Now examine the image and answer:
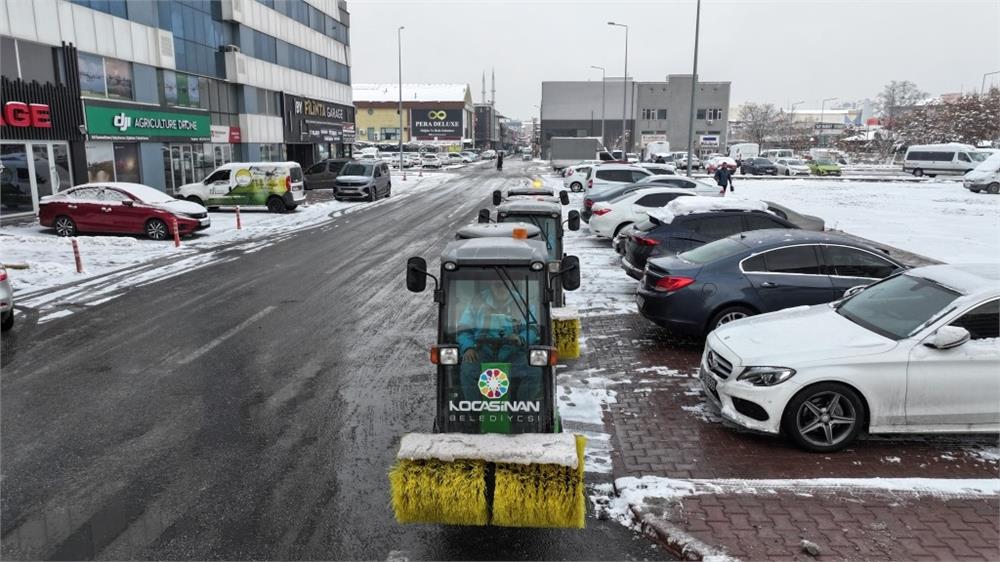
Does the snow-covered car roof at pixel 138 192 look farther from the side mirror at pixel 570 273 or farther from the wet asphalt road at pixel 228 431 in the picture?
the side mirror at pixel 570 273

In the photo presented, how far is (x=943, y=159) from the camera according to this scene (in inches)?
1825

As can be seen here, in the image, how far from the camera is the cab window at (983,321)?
619cm

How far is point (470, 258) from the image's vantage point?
197 inches

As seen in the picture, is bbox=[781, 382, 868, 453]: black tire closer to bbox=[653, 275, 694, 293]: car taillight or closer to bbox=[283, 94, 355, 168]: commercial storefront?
bbox=[653, 275, 694, 293]: car taillight

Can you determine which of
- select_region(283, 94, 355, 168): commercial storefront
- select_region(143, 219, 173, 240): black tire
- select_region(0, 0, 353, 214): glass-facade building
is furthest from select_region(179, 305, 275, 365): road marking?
select_region(283, 94, 355, 168): commercial storefront

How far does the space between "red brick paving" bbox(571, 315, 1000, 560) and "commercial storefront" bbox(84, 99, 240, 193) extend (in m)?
25.4

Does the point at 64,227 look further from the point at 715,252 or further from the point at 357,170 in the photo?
the point at 715,252

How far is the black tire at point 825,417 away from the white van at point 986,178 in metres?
35.1

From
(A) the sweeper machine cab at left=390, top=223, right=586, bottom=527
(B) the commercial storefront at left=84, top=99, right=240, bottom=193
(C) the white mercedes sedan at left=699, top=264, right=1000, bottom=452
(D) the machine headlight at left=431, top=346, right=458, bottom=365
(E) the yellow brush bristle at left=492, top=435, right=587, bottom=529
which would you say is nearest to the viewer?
(E) the yellow brush bristle at left=492, top=435, right=587, bottom=529

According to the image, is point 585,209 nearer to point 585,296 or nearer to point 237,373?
point 585,296

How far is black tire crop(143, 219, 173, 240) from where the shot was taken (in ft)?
64.8

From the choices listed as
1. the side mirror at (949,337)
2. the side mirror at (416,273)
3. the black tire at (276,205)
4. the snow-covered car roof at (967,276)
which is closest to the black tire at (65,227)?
the black tire at (276,205)

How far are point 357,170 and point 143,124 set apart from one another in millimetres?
9367

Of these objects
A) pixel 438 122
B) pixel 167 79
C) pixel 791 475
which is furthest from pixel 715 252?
pixel 438 122
